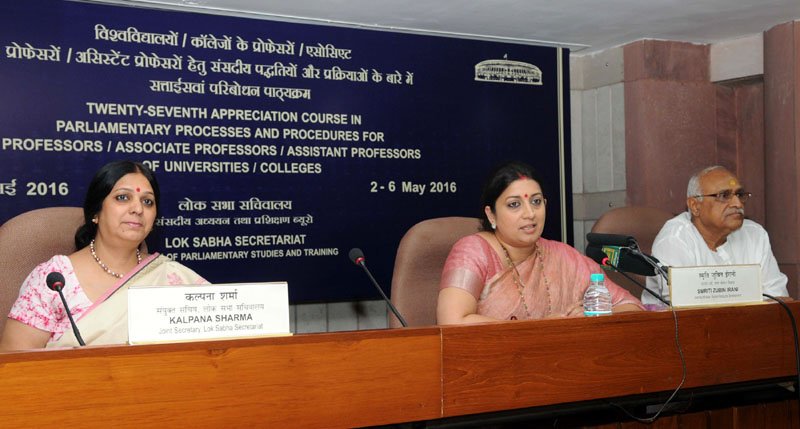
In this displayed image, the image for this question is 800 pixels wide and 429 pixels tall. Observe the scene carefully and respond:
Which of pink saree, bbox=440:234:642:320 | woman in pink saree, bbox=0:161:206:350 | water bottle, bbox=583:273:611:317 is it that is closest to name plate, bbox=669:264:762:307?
water bottle, bbox=583:273:611:317

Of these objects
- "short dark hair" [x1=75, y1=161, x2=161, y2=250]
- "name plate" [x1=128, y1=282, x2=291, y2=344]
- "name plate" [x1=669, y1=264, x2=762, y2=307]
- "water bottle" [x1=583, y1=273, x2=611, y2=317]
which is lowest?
"water bottle" [x1=583, y1=273, x2=611, y2=317]

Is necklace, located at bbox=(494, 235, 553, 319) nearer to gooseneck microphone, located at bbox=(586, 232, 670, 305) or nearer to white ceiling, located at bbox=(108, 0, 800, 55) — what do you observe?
gooseneck microphone, located at bbox=(586, 232, 670, 305)

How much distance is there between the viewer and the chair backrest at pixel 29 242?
2.34m

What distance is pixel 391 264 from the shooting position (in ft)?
12.4

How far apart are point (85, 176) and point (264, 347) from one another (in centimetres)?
197

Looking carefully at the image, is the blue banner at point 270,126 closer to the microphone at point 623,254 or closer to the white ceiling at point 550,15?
the white ceiling at point 550,15

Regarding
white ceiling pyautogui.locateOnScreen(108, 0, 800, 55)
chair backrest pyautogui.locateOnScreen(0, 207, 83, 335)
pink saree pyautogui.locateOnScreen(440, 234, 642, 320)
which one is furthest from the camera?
white ceiling pyautogui.locateOnScreen(108, 0, 800, 55)

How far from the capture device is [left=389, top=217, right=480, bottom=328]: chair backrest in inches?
106

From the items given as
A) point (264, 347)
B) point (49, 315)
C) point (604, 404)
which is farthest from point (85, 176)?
point (604, 404)

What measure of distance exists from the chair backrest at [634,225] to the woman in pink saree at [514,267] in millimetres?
496

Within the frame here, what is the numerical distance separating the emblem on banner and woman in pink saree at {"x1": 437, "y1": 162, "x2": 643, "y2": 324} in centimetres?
140

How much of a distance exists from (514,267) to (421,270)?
292mm

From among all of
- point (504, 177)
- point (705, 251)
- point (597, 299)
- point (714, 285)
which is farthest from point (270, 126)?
point (714, 285)

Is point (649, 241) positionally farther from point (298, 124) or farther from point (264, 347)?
point (264, 347)
